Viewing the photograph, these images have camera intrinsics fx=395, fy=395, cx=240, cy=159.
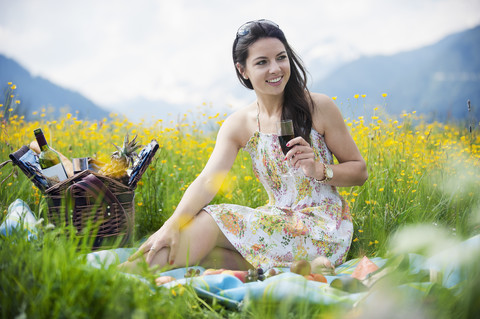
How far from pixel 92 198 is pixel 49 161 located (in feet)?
1.84

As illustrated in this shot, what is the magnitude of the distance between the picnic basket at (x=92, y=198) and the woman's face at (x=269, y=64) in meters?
0.79

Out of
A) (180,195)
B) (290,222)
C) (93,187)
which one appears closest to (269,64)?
(290,222)

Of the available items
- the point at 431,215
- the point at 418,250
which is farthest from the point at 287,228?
the point at 431,215

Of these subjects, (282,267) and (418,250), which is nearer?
(418,250)

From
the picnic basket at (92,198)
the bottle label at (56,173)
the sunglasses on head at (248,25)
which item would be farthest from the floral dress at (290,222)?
the bottle label at (56,173)

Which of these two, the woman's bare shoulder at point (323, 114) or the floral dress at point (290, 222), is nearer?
the floral dress at point (290, 222)

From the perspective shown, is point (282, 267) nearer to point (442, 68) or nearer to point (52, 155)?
point (52, 155)

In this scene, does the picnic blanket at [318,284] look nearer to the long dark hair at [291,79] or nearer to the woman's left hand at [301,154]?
the woman's left hand at [301,154]

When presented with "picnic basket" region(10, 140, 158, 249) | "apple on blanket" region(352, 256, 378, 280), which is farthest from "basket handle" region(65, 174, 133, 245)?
"apple on blanket" region(352, 256, 378, 280)

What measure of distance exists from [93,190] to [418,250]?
1.75 metres

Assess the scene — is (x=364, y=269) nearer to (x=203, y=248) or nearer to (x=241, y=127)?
(x=203, y=248)

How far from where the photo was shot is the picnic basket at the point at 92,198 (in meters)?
2.30

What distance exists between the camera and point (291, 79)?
2.52m

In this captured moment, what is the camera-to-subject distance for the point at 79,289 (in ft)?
3.99
